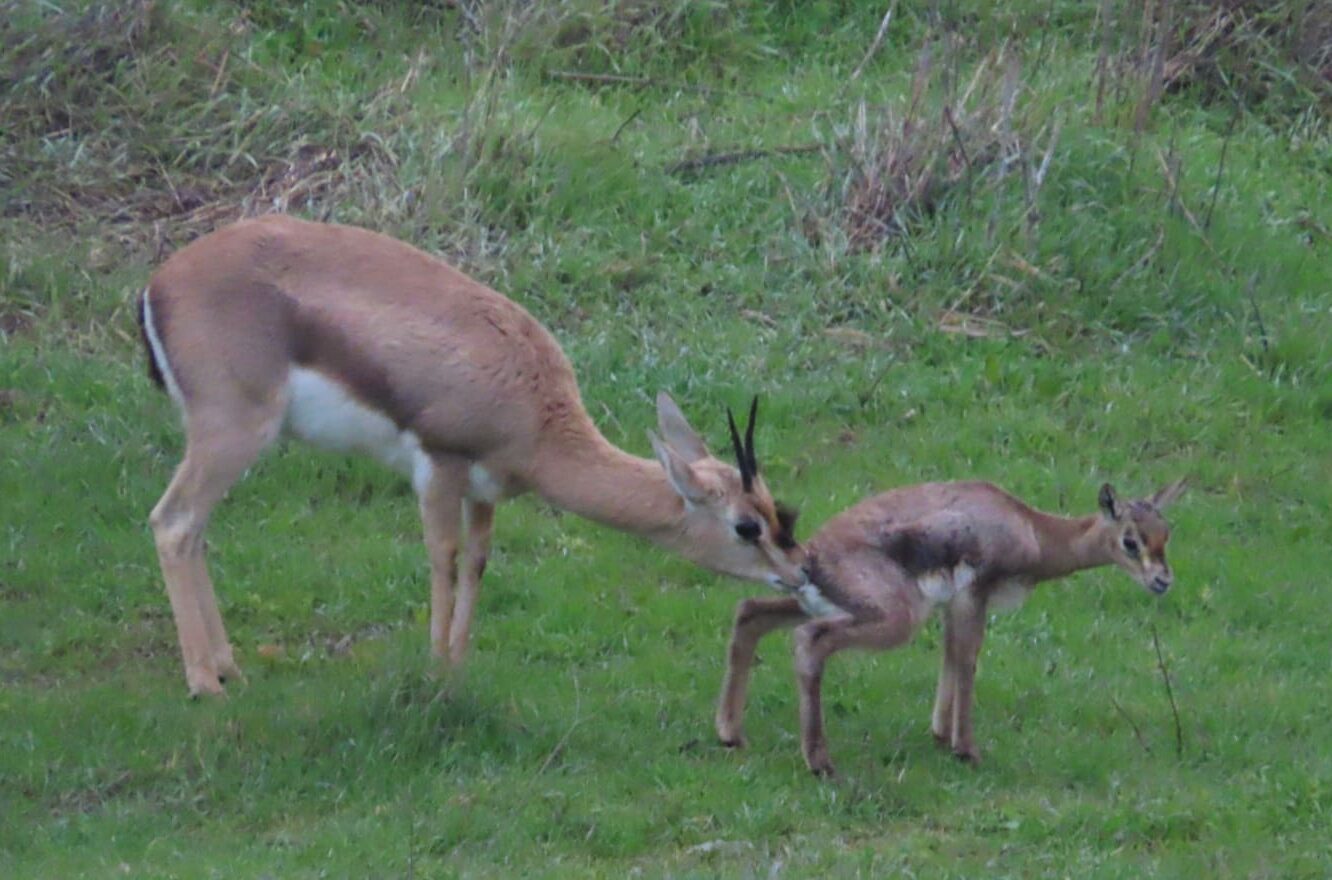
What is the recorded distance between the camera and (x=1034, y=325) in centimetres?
1180

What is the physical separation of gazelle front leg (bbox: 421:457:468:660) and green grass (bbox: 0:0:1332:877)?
31 cm

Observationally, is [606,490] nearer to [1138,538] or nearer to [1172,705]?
[1138,538]

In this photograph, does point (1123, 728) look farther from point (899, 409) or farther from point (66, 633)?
point (66, 633)

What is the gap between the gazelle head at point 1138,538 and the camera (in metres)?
8.10

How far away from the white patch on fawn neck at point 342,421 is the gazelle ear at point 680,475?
938 mm

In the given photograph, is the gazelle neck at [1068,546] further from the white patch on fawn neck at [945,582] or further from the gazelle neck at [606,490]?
the gazelle neck at [606,490]

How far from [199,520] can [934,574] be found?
9.29 ft

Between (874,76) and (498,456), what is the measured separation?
6.72 meters

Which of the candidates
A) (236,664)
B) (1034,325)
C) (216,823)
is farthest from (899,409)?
(216,823)

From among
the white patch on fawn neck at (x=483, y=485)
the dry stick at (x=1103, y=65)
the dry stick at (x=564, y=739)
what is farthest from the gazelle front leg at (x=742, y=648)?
the dry stick at (x=1103, y=65)

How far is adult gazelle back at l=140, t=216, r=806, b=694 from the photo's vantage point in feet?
27.7

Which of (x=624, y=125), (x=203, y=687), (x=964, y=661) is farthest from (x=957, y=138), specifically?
(x=203, y=687)

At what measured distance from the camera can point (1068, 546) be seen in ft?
27.0

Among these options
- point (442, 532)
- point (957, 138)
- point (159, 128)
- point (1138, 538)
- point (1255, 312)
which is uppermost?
point (1138, 538)
